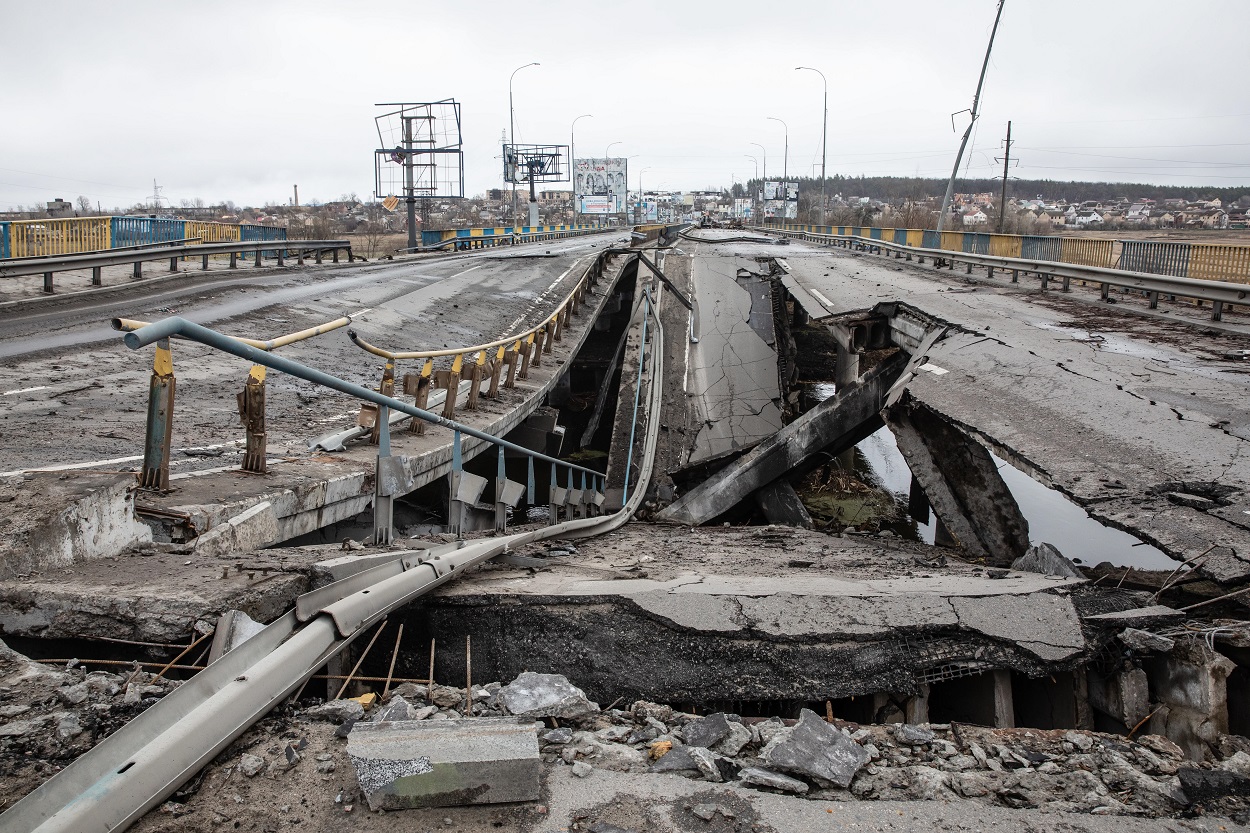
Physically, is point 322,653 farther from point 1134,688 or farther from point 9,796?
point 1134,688

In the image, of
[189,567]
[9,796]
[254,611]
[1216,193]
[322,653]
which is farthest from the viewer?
[1216,193]

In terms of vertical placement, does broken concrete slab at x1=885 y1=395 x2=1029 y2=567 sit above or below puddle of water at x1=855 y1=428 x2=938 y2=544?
above

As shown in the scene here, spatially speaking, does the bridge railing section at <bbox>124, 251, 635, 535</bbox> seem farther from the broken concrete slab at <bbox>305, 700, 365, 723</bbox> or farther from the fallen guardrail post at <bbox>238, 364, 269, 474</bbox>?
the broken concrete slab at <bbox>305, 700, 365, 723</bbox>

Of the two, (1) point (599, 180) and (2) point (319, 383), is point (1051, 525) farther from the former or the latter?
(1) point (599, 180)

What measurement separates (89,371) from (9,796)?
9.49 m

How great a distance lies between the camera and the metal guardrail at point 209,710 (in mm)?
2322

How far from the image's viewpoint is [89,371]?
10.6 meters

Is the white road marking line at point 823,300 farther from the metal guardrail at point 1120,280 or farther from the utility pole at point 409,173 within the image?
the utility pole at point 409,173

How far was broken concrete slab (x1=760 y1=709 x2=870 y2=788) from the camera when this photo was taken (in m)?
2.85

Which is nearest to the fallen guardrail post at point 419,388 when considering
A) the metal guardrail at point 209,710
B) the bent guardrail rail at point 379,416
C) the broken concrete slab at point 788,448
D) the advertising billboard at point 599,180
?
the bent guardrail rail at point 379,416

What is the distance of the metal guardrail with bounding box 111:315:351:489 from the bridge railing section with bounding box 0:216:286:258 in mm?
15097

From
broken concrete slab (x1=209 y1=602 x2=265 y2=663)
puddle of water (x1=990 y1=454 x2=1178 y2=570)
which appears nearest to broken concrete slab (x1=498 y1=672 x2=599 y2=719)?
broken concrete slab (x1=209 y1=602 x2=265 y2=663)

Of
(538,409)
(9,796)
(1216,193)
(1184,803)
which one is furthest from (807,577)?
(1216,193)

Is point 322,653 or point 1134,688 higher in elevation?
point 322,653
